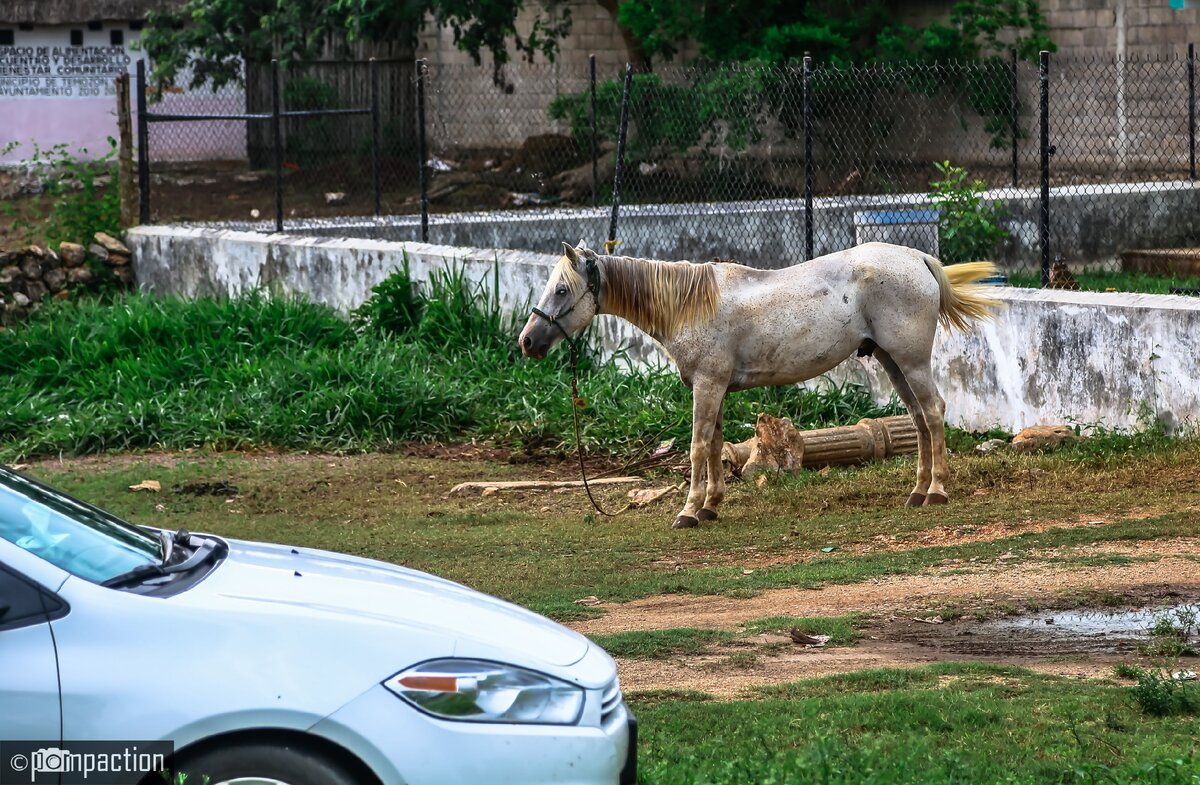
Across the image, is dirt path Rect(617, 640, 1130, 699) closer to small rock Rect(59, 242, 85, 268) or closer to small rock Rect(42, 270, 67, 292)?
small rock Rect(42, 270, 67, 292)

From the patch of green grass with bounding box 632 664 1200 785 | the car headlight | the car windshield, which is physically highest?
the car windshield

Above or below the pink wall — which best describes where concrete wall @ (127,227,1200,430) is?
below

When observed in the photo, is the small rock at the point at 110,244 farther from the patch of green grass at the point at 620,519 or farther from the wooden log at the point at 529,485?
the wooden log at the point at 529,485

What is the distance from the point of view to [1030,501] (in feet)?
30.4

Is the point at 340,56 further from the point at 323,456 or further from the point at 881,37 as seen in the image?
the point at 323,456

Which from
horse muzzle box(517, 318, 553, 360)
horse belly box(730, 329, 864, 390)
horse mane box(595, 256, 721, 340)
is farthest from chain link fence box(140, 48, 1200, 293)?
horse muzzle box(517, 318, 553, 360)

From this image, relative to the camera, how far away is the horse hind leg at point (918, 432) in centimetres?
965

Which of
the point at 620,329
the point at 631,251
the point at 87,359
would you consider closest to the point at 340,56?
the point at 631,251

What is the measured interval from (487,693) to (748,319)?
5.90 meters

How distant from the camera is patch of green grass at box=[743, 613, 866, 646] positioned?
6.71 metres

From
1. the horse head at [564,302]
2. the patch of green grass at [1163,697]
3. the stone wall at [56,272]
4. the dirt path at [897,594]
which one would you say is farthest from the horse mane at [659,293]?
the stone wall at [56,272]

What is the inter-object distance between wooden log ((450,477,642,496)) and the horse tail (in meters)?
2.45

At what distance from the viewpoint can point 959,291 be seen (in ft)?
32.4

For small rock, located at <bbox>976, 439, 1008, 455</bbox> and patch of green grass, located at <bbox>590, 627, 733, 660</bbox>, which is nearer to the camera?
patch of green grass, located at <bbox>590, 627, 733, 660</bbox>
